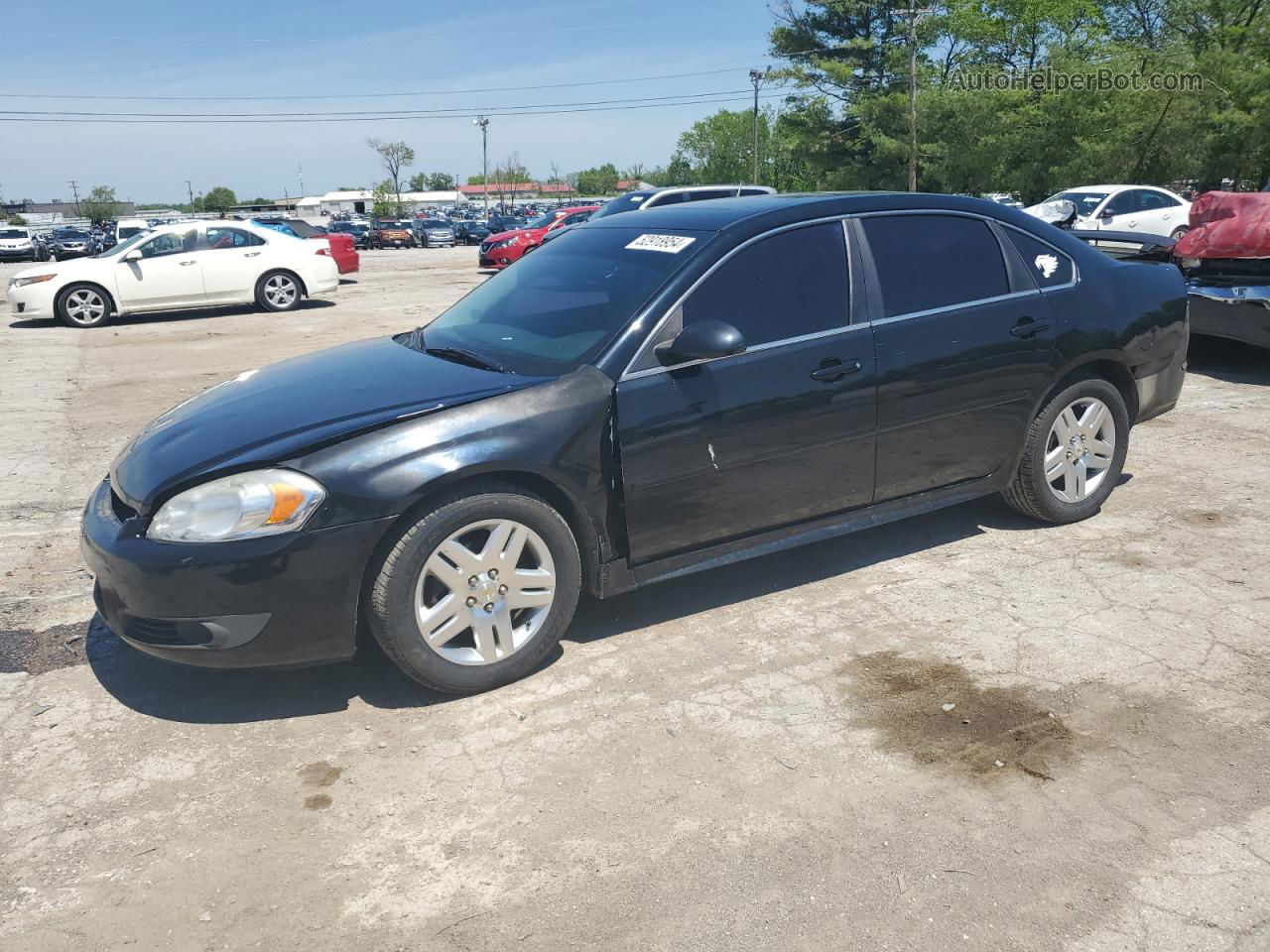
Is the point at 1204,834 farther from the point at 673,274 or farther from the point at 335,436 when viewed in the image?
the point at 335,436

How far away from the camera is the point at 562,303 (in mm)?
4359

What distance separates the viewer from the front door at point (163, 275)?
50.6ft

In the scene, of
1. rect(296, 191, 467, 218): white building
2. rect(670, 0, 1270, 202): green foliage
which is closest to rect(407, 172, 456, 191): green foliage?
rect(296, 191, 467, 218): white building

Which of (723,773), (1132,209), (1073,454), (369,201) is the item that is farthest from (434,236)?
(369,201)

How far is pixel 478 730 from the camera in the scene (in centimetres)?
346

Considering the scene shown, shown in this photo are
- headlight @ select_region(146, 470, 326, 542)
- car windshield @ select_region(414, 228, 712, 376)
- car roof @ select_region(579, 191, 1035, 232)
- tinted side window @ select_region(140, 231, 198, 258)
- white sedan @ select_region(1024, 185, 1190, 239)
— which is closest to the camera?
headlight @ select_region(146, 470, 326, 542)

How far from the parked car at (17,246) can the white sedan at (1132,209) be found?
120ft

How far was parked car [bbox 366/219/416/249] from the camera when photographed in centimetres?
4412

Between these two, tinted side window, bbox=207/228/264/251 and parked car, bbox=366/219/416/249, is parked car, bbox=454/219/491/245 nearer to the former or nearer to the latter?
parked car, bbox=366/219/416/249

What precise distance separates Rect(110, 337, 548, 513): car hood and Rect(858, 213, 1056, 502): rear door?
162cm

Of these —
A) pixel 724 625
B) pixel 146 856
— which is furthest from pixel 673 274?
pixel 146 856

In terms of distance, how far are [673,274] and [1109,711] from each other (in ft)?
7.25

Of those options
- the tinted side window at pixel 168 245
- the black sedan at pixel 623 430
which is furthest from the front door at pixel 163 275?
the black sedan at pixel 623 430

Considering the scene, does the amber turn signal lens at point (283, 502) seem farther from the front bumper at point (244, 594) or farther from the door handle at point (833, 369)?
the door handle at point (833, 369)
